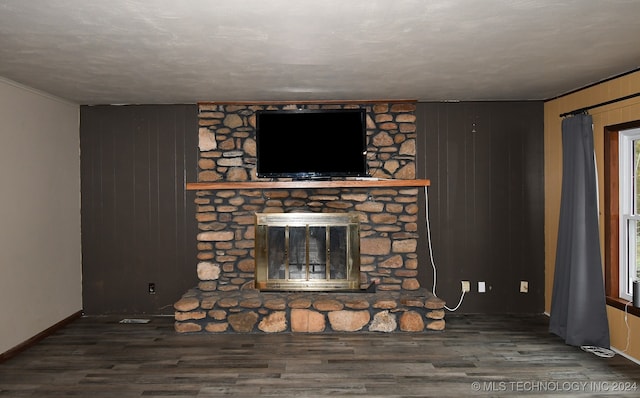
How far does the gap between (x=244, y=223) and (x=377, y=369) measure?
2140mm

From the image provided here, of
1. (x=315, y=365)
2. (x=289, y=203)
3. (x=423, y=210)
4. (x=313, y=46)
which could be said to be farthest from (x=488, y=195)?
(x=313, y=46)

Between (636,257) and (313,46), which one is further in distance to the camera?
(636,257)

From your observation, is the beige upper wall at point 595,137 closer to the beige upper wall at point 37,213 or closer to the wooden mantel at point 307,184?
the wooden mantel at point 307,184

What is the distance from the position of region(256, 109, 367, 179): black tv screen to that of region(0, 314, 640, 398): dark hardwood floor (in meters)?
1.62

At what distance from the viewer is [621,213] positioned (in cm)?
426

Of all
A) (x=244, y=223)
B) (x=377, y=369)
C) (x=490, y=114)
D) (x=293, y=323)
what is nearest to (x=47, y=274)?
(x=244, y=223)

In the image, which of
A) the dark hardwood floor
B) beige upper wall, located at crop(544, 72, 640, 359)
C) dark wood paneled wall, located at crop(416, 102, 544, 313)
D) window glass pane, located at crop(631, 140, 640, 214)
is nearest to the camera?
the dark hardwood floor

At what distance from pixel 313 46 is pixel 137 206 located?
313cm

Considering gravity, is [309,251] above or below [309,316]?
above

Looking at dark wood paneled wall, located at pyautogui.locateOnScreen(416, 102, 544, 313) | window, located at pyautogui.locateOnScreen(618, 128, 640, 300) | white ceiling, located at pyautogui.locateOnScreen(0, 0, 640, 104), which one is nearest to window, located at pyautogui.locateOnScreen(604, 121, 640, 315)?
window, located at pyautogui.locateOnScreen(618, 128, 640, 300)

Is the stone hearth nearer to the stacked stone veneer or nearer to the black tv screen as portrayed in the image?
the stacked stone veneer

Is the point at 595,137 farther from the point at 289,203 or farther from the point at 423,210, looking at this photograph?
the point at 289,203

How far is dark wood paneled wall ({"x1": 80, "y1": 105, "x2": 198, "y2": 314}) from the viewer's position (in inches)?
216

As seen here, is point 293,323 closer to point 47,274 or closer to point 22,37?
point 47,274
